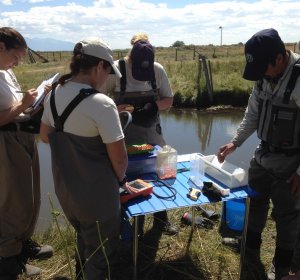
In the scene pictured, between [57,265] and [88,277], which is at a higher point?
[88,277]

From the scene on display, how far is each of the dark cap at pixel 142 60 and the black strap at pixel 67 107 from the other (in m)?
1.23

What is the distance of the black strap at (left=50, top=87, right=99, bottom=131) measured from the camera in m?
2.09

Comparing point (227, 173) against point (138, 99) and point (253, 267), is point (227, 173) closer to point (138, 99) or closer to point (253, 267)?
point (253, 267)

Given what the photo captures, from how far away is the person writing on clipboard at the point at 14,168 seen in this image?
2740 millimetres

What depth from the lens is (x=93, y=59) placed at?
7.02 feet

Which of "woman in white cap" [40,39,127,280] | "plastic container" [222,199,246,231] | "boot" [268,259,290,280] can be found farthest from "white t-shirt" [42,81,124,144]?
"plastic container" [222,199,246,231]

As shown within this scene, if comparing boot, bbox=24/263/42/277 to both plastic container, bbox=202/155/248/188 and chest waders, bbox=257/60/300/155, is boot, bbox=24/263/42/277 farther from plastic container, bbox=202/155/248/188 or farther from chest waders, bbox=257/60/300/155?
chest waders, bbox=257/60/300/155

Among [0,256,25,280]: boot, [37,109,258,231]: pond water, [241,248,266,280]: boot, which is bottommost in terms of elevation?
[37,109,258,231]: pond water

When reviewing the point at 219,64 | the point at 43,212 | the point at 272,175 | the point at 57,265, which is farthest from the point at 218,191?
the point at 219,64

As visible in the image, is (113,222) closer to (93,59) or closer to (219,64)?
(93,59)

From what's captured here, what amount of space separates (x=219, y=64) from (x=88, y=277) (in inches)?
547

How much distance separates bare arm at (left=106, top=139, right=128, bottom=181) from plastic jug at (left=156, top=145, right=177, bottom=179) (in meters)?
0.61

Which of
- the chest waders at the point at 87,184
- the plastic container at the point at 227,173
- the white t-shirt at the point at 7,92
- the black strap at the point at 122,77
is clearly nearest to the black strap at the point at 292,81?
the plastic container at the point at 227,173

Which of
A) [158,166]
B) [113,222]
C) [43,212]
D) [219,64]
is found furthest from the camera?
[219,64]
